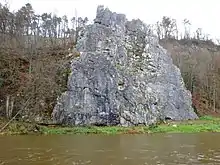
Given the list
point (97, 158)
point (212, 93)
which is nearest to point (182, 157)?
point (97, 158)

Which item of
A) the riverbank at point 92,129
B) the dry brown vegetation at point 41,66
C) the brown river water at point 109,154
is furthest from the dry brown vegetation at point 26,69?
the brown river water at point 109,154

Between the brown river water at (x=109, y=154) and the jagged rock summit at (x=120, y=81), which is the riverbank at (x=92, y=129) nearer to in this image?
the jagged rock summit at (x=120, y=81)

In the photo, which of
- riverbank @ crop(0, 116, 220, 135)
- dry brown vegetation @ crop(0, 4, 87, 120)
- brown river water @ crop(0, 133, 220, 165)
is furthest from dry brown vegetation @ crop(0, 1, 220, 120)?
brown river water @ crop(0, 133, 220, 165)

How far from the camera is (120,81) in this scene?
4184 centimetres

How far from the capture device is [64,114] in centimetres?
3841

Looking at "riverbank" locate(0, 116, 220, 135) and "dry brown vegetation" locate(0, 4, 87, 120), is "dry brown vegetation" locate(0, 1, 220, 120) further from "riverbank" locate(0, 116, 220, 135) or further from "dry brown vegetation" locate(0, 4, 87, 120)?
"riverbank" locate(0, 116, 220, 135)

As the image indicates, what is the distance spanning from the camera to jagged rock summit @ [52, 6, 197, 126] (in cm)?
3909

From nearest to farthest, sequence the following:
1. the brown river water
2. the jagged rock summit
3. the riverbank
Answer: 1. the brown river water
2. the riverbank
3. the jagged rock summit

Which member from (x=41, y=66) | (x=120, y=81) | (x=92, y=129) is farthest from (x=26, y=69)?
(x=92, y=129)

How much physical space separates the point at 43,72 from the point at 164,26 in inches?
2251

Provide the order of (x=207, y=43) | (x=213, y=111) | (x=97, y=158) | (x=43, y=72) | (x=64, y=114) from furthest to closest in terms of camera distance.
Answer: (x=207, y=43) → (x=213, y=111) → (x=43, y=72) → (x=64, y=114) → (x=97, y=158)

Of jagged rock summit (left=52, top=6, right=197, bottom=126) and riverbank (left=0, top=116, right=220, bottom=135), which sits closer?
riverbank (left=0, top=116, right=220, bottom=135)

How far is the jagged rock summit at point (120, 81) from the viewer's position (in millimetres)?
39094

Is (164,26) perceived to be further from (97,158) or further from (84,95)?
(97,158)
